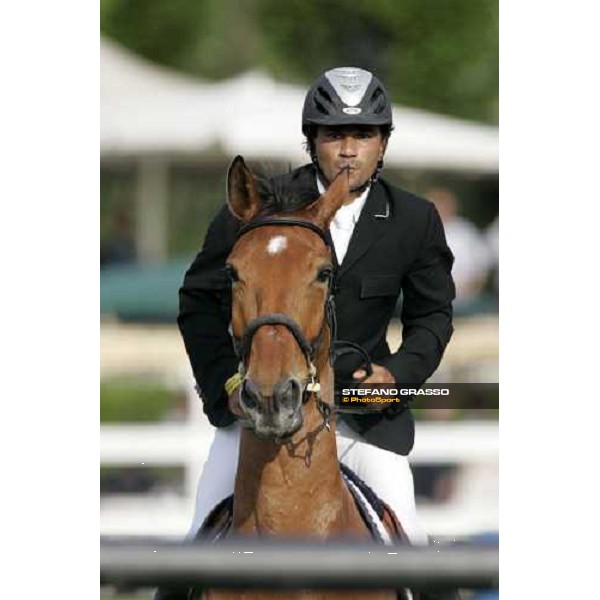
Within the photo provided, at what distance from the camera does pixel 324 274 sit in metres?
Answer: 1.61

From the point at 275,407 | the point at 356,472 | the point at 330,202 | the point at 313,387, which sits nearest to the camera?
the point at 275,407

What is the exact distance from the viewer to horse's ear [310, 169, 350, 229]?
5.64ft

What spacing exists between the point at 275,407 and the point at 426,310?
0.65 metres

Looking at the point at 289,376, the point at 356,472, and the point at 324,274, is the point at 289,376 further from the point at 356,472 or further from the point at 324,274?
the point at 356,472

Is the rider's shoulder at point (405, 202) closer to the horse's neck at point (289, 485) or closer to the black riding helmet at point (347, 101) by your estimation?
the black riding helmet at point (347, 101)

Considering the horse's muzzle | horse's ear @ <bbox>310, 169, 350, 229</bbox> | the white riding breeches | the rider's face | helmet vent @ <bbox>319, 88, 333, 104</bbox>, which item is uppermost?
helmet vent @ <bbox>319, 88, 333, 104</bbox>

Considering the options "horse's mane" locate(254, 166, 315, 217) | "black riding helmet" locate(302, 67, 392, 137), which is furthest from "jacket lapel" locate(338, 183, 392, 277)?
"horse's mane" locate(254, 166, 315, 217)

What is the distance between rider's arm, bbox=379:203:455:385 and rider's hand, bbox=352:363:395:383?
3 centimetres

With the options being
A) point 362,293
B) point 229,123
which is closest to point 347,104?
point 362,293

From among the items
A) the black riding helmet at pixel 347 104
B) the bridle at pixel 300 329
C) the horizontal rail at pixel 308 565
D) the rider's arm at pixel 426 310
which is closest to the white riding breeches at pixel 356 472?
the rider's arm at pixel 426 310

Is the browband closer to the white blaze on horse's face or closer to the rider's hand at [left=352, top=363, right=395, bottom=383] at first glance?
the white blaze on horse's face
